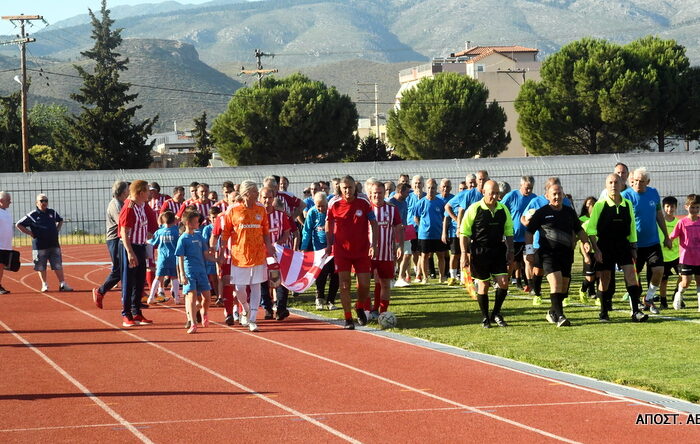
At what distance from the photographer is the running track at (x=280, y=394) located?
784 centimetres

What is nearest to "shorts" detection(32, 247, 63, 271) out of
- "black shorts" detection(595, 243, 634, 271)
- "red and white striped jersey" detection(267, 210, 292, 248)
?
"red and white striped jersey" detection(267, 210, 292, 248)

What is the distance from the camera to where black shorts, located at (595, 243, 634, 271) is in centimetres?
1373

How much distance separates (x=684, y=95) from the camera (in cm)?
7162

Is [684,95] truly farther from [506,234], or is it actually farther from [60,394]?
[60,394]

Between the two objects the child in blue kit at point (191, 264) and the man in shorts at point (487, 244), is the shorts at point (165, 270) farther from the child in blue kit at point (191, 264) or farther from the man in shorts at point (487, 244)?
the man in shorts at point (487, 244)

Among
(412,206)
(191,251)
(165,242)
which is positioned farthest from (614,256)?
(412,206)

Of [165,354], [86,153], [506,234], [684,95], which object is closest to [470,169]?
[506,234]

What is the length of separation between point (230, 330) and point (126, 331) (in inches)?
53.0

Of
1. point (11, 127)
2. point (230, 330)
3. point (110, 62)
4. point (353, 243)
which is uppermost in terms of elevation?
point (110, 62)

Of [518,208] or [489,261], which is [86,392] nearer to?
[489,261]

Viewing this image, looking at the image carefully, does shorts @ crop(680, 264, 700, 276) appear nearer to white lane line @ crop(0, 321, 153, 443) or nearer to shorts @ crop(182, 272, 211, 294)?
shorts @ crop(182, 272, 211, 294)

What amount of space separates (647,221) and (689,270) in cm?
109

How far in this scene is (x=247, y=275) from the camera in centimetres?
1370

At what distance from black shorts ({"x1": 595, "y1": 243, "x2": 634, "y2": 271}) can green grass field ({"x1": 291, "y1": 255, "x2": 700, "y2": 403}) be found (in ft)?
2.40
